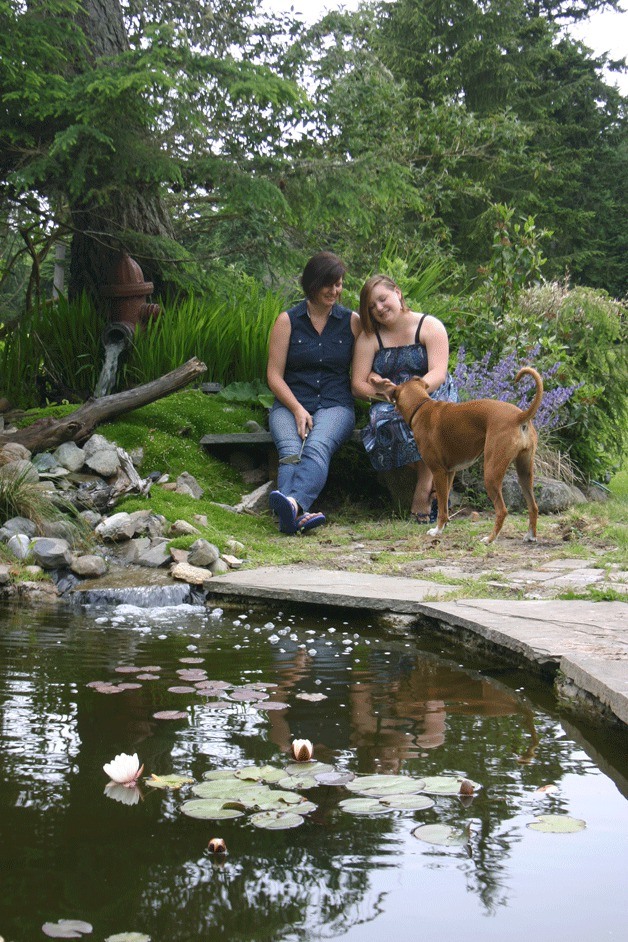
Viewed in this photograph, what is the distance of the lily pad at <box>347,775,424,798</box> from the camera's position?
6.23 ft

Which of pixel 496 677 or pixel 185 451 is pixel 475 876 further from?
pixel 185 451

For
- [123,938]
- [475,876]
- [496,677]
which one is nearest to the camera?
[123,938]

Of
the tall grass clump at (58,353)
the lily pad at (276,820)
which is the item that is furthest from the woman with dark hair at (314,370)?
the lily pad at (276,820)

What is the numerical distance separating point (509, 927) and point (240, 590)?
2945 millimetres

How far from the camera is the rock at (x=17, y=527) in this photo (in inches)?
194

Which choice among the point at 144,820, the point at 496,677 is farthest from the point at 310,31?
the point at 144,820

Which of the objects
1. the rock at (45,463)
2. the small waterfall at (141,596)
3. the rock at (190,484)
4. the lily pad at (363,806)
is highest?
the rock at (45,463)

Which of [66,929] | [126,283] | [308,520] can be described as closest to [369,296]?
[308,520]

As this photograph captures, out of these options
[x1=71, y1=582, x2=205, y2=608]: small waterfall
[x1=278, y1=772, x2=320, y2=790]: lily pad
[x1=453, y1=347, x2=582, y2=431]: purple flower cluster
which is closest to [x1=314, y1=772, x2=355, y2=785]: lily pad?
[x1=278, y1=772, x2=320, y2=790]: lily pad

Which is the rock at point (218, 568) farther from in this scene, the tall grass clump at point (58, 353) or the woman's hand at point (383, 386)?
the tall grass clump at point (58, 353)

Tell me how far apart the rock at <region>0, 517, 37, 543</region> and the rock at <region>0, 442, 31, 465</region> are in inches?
23.2

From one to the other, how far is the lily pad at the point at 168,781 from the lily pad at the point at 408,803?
0.43 meters

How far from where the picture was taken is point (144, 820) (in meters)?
1.78

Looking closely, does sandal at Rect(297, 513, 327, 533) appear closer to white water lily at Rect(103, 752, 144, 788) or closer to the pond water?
the pond water
